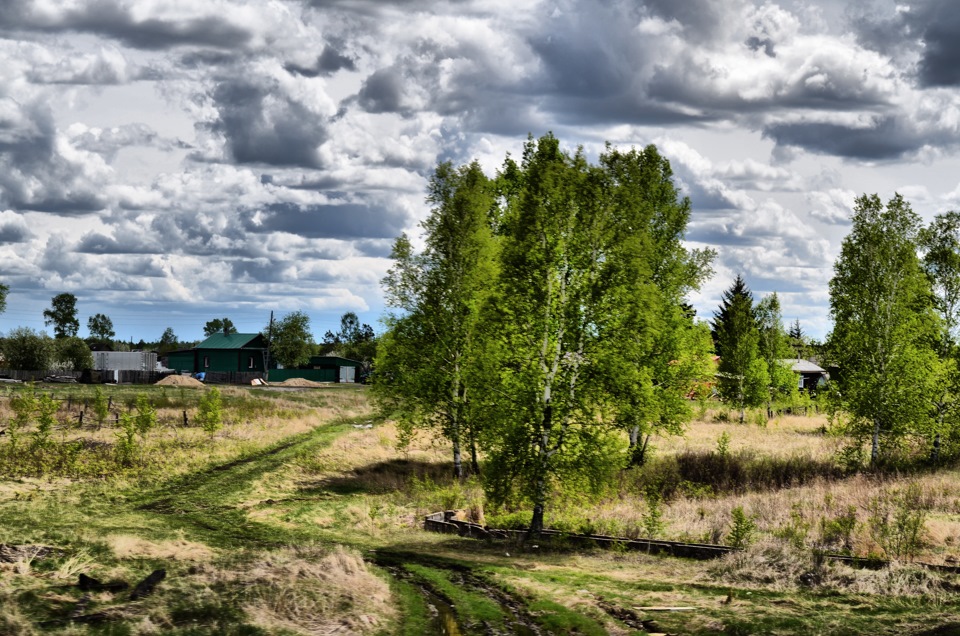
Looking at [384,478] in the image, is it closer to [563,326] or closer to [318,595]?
[563,326]

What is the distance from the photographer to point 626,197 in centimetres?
2658

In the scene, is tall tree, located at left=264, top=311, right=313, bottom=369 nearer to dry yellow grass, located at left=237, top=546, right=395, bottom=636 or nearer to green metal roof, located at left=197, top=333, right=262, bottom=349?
green metal roof, located at left=197, top=333, right=262, bottom=349

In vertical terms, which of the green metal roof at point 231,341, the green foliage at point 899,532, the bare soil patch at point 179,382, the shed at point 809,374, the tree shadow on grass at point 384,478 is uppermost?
the green metal roof at point 231,341

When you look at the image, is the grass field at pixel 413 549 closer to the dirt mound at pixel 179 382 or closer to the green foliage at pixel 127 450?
the green foliage at pixel 127 450

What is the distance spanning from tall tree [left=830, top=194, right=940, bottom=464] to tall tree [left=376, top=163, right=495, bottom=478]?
721 inches

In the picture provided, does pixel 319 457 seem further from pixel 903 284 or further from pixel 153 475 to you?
pixel 903 284

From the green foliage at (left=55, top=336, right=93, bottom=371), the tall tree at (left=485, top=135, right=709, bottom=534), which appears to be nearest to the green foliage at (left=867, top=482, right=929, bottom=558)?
the tall tree at (left=485, top=135, right=709, bottom=534)

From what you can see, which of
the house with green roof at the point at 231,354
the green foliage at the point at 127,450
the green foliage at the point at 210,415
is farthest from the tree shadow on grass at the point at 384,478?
the house with green roof at the point at 231,354

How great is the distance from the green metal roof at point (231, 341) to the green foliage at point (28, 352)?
22688mm

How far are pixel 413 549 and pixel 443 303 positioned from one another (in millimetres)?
16880

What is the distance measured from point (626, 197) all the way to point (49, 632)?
19.5 m

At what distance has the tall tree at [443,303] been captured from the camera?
38.8 m

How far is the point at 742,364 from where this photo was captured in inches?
2694

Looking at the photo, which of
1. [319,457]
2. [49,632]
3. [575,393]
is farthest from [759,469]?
[49,632]
